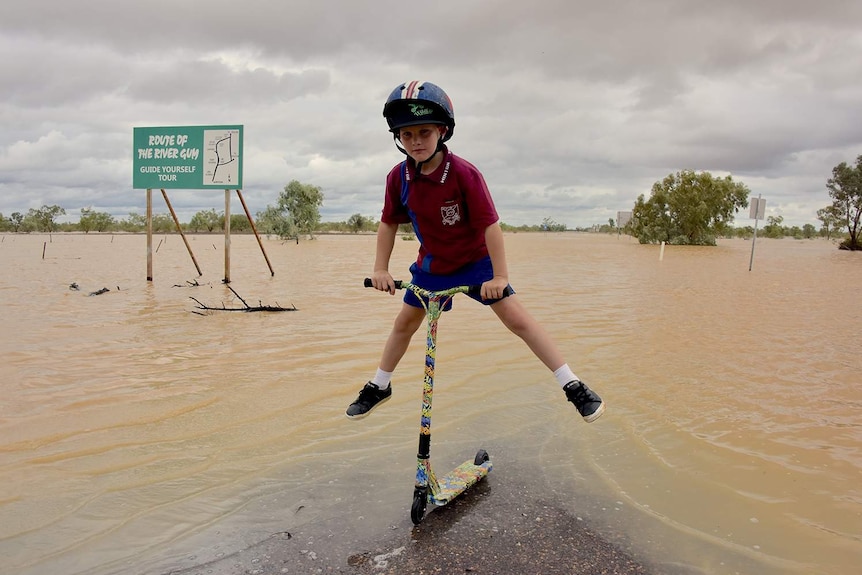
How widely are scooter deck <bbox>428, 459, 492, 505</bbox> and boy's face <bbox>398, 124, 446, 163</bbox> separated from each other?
187cm

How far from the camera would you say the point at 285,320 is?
944cm

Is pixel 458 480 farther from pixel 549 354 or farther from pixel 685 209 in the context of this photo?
pixel 685 209

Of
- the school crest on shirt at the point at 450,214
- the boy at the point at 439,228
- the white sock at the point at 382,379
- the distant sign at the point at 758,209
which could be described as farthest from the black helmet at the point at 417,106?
the distant sign at the point at 758,209

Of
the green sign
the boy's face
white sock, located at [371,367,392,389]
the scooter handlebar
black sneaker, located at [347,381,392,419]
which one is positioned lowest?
black sneaker, located at [347,381,392,419]

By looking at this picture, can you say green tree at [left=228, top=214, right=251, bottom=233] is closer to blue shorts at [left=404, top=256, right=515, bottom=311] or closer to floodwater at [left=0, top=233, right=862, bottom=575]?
floodwater at [left=0, top=233, right=862, bottom=575]

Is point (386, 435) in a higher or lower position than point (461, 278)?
lower

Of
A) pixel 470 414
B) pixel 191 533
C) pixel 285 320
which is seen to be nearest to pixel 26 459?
pixel 191 533

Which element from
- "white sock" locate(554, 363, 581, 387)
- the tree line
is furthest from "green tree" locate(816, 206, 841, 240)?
"white sock" locate(554, 363, 581, 387)

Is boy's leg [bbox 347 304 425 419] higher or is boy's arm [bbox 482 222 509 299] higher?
boy's arm [bbox 482 222 509 299]

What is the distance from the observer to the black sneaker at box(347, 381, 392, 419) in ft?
12.3

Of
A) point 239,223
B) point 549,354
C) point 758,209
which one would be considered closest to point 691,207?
point 758,209

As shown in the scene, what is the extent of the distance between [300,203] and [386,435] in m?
47.0

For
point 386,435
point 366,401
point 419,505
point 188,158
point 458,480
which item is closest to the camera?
point 419,505

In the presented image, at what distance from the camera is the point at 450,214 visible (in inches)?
137
